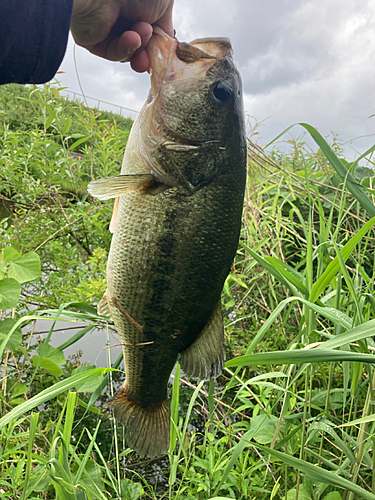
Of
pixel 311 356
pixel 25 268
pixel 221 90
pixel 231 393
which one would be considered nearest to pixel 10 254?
pixel 25 268

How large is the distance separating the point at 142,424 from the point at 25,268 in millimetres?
Answer: 981


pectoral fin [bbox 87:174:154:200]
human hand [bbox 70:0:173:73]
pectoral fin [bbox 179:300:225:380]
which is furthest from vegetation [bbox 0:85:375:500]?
human hand [bbox 70:0:173:73]

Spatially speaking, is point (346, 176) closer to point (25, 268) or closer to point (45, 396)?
point (45, 396)

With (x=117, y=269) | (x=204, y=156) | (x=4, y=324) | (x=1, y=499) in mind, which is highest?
(x=204, y=156)

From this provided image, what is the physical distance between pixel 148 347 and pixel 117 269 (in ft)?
1.05

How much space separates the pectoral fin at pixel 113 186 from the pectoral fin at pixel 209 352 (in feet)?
1.76

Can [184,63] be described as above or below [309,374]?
above

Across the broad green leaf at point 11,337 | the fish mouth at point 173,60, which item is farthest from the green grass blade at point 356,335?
the broad green leaf at point 11,337

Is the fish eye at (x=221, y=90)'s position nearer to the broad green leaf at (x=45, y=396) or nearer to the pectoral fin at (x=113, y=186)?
the pectoral fin at (x=113, y=186)

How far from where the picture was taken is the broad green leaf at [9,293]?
4.92 ft

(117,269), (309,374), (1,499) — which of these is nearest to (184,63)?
(117,269)

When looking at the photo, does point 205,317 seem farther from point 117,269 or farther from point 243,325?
point 243,325

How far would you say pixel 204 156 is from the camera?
3.92 feet

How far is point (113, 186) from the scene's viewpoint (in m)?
1.09
